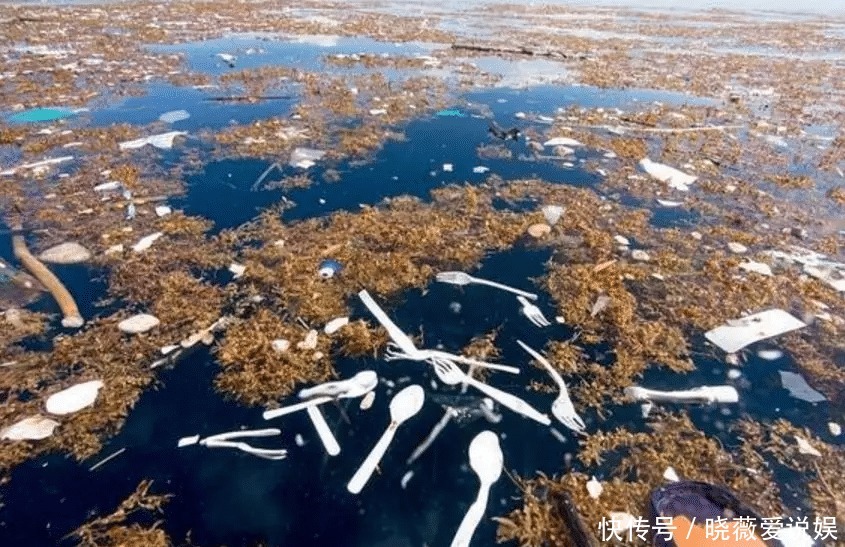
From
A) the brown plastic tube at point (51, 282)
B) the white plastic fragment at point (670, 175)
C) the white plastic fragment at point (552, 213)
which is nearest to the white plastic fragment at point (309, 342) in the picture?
the brown plastic tube at point (51, 282)

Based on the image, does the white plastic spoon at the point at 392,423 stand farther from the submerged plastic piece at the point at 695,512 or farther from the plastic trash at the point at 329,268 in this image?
the plastic trash at the point at 329,268

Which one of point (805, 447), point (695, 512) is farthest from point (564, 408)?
point (805, 447)

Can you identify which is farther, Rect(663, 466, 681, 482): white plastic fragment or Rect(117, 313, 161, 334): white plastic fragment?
Rect(117, 313, 161, 334): white plastic fragment

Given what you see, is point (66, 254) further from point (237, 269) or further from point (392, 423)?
point (392, 423)

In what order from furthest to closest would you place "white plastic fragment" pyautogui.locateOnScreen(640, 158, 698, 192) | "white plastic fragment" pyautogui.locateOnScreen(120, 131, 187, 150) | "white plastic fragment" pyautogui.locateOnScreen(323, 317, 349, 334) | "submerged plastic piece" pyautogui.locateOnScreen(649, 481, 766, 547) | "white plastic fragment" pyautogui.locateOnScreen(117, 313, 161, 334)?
"white plastic fragment" pyautogui.locateOnScreen(120, 131, 187, 150)
"white plastic fragment" pyautogui.locateOnScreen(640, 158, 698, 192)
"white plastic fragment" pyautogui.locateOnScreen(323, 317, 349, 334)
"white plastic fragment" pyautogui.locateOnScreen(117, 313, 161, 334)
"submerged plastic piece" pyautogui.locateOnScreen(649, 481, 766, 547)

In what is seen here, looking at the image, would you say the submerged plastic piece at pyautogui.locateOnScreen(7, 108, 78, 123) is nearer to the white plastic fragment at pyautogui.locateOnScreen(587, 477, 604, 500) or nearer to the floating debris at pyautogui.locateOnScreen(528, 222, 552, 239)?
the floating debris at pyautogui.locateOnScreen(528, 222, 552, 239)

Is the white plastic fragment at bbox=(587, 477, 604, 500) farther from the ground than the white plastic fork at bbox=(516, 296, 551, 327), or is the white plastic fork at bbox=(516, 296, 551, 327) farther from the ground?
the white plastic fork at bbox=(516, 296, 551, 327)

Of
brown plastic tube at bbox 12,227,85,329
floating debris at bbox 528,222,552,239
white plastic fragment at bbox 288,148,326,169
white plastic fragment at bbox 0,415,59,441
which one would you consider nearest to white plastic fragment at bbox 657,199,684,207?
floating debris at bbox 528,222,552,239

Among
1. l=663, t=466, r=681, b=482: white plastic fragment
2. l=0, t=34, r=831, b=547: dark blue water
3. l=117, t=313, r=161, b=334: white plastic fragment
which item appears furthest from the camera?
l=117, t=313, r=161, b=334: white plastic fragment
